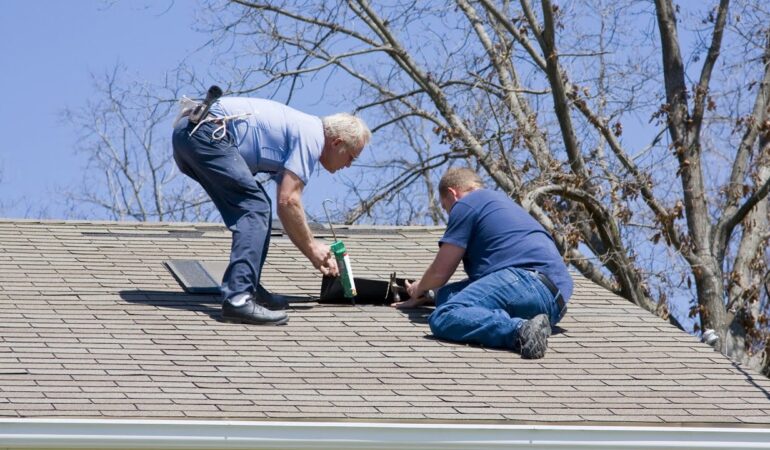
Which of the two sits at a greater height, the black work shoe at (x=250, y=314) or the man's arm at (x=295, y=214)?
the man's arm at (x=295, y=214)

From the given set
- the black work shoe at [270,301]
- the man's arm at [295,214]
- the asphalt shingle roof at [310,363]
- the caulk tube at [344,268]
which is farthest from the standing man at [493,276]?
the black work shoe at [270,301]

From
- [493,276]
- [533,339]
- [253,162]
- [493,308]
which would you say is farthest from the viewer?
[253,162]

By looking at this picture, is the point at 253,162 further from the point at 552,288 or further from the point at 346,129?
the point at 552,288

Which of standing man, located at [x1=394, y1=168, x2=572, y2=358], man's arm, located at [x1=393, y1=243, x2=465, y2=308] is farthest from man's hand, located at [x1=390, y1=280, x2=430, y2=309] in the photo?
man's arm, located at [x1=393, y1=243, x2=465, y2=308]

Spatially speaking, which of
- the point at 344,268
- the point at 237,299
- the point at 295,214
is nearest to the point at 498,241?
the point at 344,268

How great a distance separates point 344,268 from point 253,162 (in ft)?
2.64

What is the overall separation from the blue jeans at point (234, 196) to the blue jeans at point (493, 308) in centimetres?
103

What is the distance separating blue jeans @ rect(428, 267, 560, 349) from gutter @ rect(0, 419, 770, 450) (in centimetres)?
123

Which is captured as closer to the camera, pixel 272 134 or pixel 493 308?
pixel 493 308

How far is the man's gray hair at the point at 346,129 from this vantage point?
711 centimetres

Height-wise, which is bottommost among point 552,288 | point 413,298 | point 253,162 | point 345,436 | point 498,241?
point 345,436

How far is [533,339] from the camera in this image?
6598 mm

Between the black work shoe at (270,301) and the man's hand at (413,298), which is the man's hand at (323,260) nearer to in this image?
the black work shoe at (270,301)

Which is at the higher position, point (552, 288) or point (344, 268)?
point (552, 288)
